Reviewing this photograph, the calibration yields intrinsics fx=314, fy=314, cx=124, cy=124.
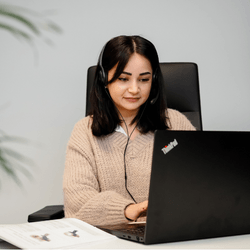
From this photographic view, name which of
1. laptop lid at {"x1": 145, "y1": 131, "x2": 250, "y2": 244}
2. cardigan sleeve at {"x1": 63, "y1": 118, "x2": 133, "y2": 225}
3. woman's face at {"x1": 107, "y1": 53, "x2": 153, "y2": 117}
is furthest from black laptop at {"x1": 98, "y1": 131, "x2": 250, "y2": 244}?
woman's face at {"x1": 107, "y1": 53, "x2": 153, "y2": 117}

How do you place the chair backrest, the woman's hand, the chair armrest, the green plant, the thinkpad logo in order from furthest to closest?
1. the green plant
2. the chair backrest
3. the chair armrest
4. the woman's hand
5. the thinkpad logo

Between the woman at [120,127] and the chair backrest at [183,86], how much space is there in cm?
7

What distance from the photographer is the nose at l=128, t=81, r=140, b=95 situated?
1.09 metres

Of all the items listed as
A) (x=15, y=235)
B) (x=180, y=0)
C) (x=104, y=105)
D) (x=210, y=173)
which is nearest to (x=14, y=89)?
(x=104, y=105)

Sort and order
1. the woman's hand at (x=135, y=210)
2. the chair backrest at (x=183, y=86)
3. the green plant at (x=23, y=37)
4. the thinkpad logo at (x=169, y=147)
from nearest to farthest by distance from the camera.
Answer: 1. the thinkpad logo at (x=169, y=147)
2. the woman's hand at (x=135, y=210)
3. the chair backrest at (x=183, y=86)
4. the green plant at (x=23, y=37)

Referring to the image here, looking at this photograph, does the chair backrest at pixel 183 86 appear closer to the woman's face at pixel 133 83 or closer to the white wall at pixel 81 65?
the woman's face at pixel 133 83

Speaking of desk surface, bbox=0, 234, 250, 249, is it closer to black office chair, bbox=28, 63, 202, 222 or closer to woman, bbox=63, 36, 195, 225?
woman, bbox=63, 36, 195, 225

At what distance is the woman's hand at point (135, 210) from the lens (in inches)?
29.4

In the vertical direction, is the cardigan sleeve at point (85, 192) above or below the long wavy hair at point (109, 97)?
below

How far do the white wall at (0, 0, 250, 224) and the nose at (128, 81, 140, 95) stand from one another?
0.86m

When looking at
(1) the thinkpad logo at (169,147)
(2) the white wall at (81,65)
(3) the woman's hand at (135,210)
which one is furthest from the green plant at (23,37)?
(1) the thinkpad logo at (169,147)

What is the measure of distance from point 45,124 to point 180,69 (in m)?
0.92

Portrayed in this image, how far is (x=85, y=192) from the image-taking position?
996 millimetres

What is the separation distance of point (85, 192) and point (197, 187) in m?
0.50
